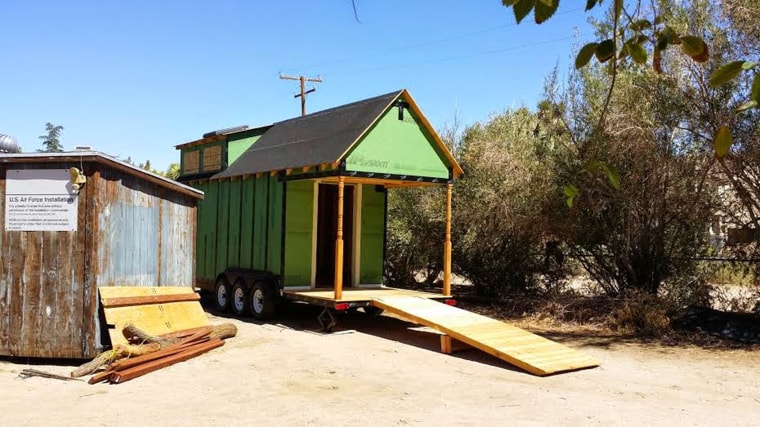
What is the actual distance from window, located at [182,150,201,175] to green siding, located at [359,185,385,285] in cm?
472

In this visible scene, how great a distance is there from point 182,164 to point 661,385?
1303 centimetres

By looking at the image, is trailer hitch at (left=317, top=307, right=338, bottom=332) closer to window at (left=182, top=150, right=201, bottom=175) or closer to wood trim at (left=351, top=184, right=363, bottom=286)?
wood trim at (left=351, top=184, right=363, bottom=286)

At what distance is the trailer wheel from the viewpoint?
1439 cm

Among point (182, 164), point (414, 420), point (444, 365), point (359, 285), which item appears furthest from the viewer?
point (182, 164)

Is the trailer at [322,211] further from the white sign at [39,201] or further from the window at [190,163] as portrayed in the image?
the white sign at [39,201]

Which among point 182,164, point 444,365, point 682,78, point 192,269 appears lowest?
point 444,365

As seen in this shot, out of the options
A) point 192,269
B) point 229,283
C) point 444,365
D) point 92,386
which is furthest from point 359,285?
point 92,386

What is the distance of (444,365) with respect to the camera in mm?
9453

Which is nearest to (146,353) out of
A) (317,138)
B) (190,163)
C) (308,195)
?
(308,195)

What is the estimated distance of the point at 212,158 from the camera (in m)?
16.0

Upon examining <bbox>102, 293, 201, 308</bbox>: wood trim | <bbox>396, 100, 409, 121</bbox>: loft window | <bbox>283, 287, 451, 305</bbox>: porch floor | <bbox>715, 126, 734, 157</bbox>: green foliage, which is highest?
<bbox>396, 100, 409, 121</bbox>: loft window

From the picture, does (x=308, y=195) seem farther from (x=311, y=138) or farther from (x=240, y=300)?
(x=240, y=300)

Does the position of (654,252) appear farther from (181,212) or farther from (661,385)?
(181,212)

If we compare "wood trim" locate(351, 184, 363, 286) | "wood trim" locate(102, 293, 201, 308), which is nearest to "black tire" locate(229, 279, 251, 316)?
"wood trim" locate(351, 184, 363, 286)
